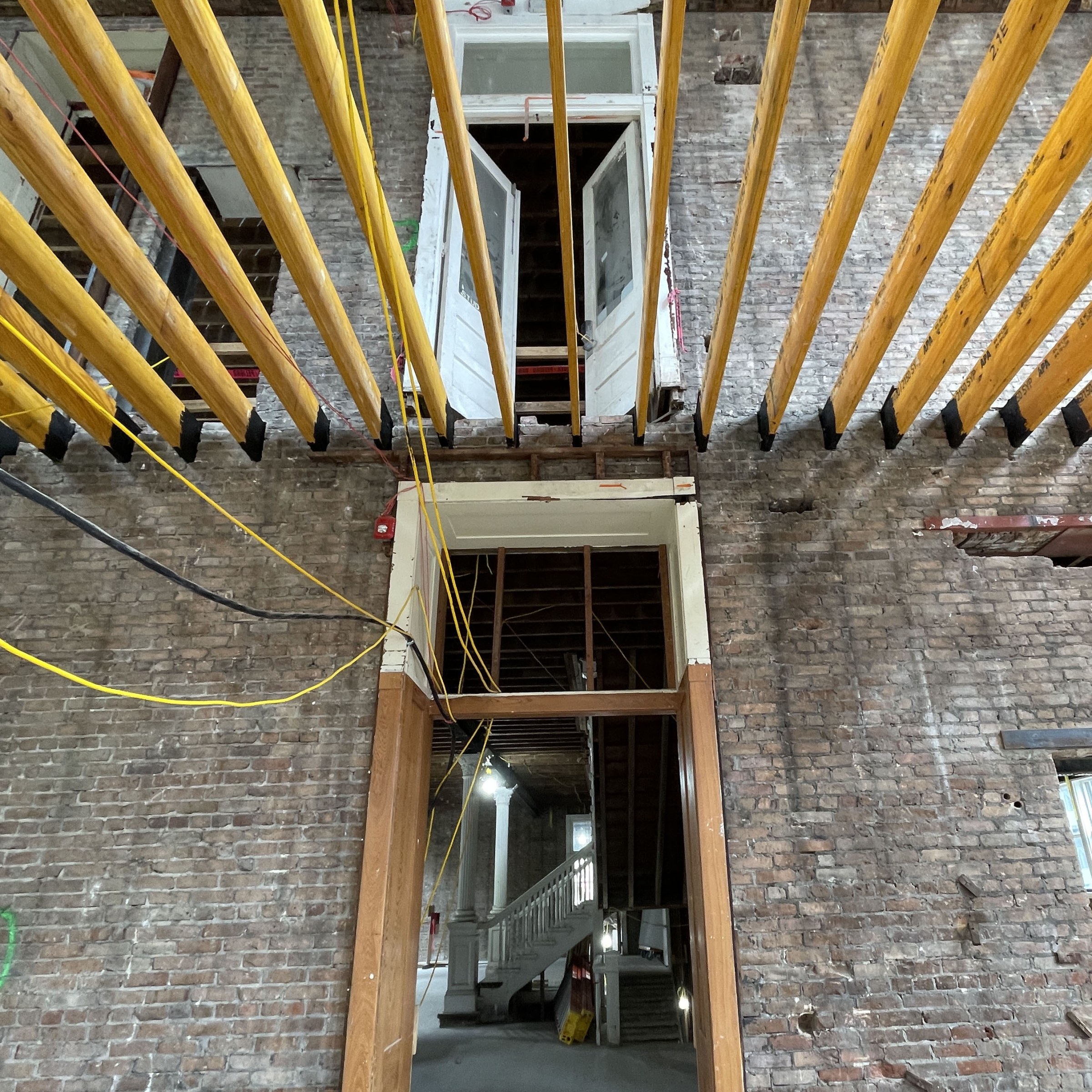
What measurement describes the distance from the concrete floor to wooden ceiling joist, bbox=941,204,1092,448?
19.5ft

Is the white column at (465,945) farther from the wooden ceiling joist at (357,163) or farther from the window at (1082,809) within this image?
the wooden ceiling joist at (357,163)

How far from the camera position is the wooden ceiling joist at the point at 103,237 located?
3.04 meters

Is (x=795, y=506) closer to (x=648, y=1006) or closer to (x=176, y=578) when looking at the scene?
(x=176, y=578)

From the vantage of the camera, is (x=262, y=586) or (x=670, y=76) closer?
(x=670, y=76)

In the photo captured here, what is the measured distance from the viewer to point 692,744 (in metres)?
4.35

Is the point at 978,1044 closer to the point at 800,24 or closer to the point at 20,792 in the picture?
the point at 800,24

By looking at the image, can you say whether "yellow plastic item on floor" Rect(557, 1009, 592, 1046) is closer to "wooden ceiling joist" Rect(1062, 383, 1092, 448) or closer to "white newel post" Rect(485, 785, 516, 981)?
"white newel post" Rect(485, 785, 516, 981)

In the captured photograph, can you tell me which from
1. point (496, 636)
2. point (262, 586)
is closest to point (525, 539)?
point (496, 636)

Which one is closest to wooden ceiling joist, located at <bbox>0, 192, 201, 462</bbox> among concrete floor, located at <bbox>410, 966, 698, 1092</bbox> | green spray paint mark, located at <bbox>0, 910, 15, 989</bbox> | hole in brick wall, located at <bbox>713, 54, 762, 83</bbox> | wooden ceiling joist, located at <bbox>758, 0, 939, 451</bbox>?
green spray paint mark, located at <bbox>0, 910, 15, 989</bbox>

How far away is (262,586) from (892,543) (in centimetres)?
386

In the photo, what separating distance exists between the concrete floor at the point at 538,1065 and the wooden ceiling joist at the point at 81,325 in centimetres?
675

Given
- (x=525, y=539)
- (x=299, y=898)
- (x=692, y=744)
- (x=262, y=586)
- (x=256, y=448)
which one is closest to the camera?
(x=299, y=898)

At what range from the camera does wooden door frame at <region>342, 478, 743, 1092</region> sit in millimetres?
3809

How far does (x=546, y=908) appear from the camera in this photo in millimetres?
12836
